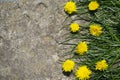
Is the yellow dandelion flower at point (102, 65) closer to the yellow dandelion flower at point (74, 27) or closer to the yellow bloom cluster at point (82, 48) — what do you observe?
the yellow bloom cluster at point (82, 48)

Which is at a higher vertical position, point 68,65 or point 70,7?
point 70,7

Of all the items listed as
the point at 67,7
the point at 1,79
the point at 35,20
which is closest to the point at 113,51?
the point at 67,7

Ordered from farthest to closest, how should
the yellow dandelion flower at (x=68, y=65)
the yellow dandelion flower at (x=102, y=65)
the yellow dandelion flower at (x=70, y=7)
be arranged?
the yellow dandelion flower at (x=70, y=7)
the yellow dandelion flower at (x=68, y=65)
the yellow dandelion flower at (x=102, y=65)

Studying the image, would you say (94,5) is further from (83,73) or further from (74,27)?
(83,73)

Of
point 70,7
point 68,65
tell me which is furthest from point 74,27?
point 68,65

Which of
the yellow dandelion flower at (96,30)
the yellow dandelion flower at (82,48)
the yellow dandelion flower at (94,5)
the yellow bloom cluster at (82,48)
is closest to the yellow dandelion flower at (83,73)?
the yellow bloom cluster at (82,48)

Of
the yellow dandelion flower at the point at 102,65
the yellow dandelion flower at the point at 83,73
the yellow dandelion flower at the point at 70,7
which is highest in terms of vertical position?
the yellow dandelion flower at the point at 70,7

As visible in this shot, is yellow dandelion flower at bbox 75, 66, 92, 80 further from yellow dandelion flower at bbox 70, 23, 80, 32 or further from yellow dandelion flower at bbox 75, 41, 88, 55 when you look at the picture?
yellow dandelion flower at bbox 70, 23, 80, 32
